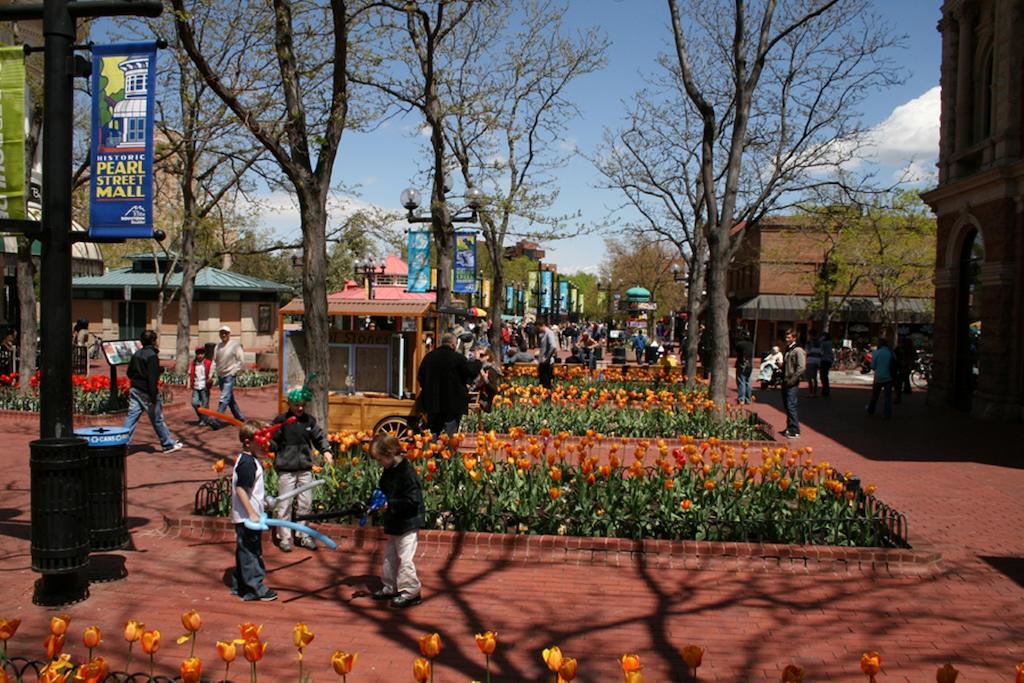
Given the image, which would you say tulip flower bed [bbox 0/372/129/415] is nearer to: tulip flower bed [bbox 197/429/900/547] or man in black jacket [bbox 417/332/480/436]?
man in black jacket [bbox 417/332/480/436]

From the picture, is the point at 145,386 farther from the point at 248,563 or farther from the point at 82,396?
the point at 248,563

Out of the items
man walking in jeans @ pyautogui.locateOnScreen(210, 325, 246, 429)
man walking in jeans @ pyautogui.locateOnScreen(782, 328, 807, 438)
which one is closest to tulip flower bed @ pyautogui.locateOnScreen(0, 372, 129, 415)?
man walking in jeans @ pyautogui.locateOnScreen(210, 325, 246, 429)

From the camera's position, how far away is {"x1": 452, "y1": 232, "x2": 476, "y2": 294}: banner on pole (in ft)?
65.9

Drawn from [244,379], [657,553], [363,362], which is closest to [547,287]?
[244,379]

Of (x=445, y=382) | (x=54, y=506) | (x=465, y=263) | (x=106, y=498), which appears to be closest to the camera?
(x=54, y=506)

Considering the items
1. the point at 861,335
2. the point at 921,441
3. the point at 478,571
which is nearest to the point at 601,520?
the point at 478,571

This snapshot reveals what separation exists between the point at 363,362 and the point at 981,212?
568 inches

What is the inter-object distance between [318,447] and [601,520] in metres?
2.64

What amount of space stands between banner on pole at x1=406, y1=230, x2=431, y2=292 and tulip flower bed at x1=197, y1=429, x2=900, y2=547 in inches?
373

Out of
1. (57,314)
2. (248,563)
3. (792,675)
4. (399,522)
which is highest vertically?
(57,314)

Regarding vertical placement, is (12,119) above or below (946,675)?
above

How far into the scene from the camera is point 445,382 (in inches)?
420

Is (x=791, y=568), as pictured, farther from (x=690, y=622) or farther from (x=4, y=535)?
(x=4, y=535)

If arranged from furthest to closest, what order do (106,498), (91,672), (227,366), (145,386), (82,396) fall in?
(82,396)
(227,366)
(145,386)
(106,498)
(91,672)
